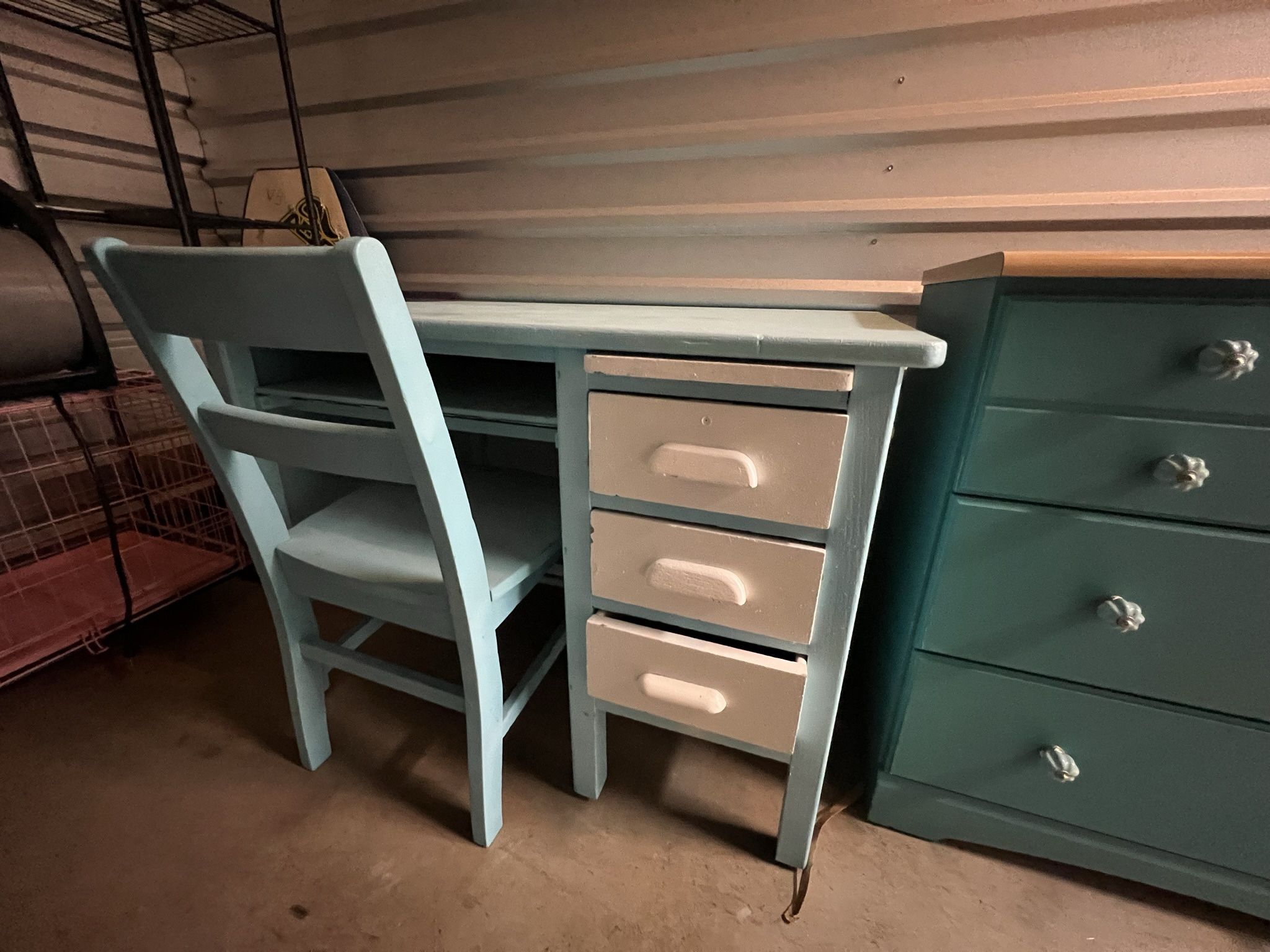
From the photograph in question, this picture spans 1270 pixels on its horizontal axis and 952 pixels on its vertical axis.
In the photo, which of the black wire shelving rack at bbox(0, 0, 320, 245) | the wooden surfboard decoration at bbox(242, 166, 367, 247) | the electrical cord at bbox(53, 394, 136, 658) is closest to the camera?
the electrical cord at bbox(53, 394, 136, 658)

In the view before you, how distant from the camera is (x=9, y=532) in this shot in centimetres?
139

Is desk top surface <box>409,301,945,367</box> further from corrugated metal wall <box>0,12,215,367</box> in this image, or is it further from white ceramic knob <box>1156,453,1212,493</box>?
corrugated metal wall <box>0,12,215,367</box>

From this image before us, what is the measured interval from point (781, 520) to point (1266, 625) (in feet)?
2.00

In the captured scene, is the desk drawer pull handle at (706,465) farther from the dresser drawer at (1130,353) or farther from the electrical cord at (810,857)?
the electrical cord at (810,857)

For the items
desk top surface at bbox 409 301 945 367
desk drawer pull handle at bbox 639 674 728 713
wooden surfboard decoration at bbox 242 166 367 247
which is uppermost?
wooden surfboard decoration at bbox 242 166 367 247

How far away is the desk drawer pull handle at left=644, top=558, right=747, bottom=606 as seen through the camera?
706 mm

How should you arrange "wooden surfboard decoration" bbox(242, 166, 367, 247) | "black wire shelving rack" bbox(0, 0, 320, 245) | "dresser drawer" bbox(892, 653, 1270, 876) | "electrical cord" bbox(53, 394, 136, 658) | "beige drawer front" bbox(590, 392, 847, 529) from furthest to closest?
"wooden surfboard decoration" bbox(242, 166, 367, 247) < "black wire shelving rack" bbox(0, 0, 320, 245) < "electrical cord" bbox(53, 394, 136, 658) < "dresser drawer" bbox(892, 653, 1270, 876) < "beige drawer front" bbox(590, 392, 847, 529)

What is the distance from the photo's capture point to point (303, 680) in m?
0.98

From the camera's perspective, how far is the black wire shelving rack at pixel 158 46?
4.05 ft

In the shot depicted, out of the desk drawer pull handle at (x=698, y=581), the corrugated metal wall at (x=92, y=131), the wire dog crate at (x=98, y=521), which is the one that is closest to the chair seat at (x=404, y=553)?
the desk drawer pull handle at (x=698, y=581)

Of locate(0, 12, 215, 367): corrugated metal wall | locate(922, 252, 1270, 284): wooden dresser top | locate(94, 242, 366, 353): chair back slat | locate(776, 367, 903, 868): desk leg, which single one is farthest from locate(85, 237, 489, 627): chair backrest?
locate(0, 12, 215, 367): corrugated metal wall

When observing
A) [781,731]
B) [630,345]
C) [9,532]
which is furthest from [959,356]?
[9,532]

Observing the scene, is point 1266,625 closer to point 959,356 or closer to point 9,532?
point 959,356

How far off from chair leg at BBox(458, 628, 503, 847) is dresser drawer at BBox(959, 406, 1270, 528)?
721mm
